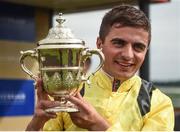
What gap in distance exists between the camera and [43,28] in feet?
15.0

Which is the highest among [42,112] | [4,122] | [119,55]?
[119,55]

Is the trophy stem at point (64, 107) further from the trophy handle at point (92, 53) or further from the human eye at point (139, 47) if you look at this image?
the human eye at point (139, 47)

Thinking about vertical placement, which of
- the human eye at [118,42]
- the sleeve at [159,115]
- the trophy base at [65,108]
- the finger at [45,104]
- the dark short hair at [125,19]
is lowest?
the sleeve at [159,115]

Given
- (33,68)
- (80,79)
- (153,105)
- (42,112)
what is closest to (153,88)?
(153,105)

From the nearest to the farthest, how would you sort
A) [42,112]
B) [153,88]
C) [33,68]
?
[42,112] < [153,88] < [33,68]

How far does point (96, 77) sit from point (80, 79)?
3.7 inches

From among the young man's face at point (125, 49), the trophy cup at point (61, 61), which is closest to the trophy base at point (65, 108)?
the trophy cup at point (61, 61)

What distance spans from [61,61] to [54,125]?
16 cm

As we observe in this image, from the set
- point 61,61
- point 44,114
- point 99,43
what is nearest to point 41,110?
point 44,114

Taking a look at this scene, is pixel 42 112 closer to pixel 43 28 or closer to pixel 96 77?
pixel 96 77

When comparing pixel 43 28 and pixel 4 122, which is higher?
pixel 43 28

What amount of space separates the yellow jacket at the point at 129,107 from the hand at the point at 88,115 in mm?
30

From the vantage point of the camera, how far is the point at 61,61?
1.30 metres

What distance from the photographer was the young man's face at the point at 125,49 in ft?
4.16
